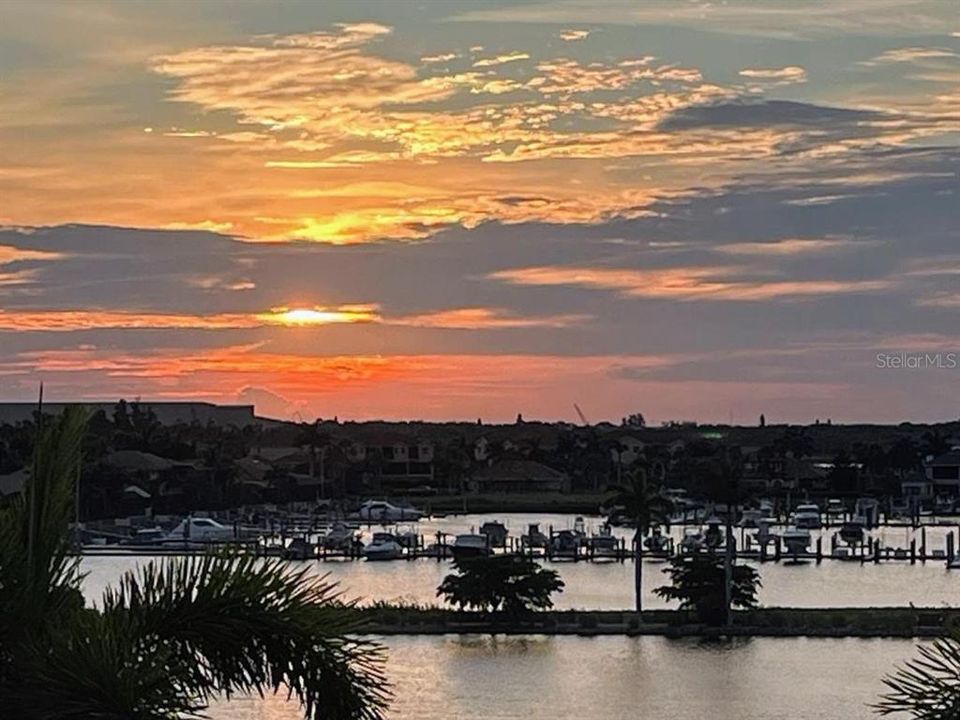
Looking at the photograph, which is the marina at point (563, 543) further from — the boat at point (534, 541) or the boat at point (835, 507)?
the boat at point (835, 507)

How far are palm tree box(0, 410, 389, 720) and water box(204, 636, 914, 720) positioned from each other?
99.7 feet

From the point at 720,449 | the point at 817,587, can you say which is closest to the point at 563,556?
the point at 817,587

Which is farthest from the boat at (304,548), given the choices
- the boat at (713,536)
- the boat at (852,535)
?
the boat at (852,535)

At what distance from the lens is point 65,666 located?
19.2ft

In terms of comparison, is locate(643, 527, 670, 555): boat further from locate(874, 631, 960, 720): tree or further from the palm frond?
the palm frond

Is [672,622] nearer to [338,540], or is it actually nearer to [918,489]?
[338,540]

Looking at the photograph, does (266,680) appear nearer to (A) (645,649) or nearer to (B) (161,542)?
(A) (645,649)

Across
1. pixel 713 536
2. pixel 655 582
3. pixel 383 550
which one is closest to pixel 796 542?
pixel 713 536

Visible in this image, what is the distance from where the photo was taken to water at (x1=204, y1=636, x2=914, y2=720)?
39.8 meters

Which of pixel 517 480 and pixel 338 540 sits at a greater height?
pixel 517 480

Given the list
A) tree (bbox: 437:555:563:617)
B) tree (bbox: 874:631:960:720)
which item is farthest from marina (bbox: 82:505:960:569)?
tree (bbox: 874:631:960:720)

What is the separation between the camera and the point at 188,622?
20.5 ft

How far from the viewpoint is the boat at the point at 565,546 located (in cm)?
8025

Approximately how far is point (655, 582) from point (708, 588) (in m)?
17.0
